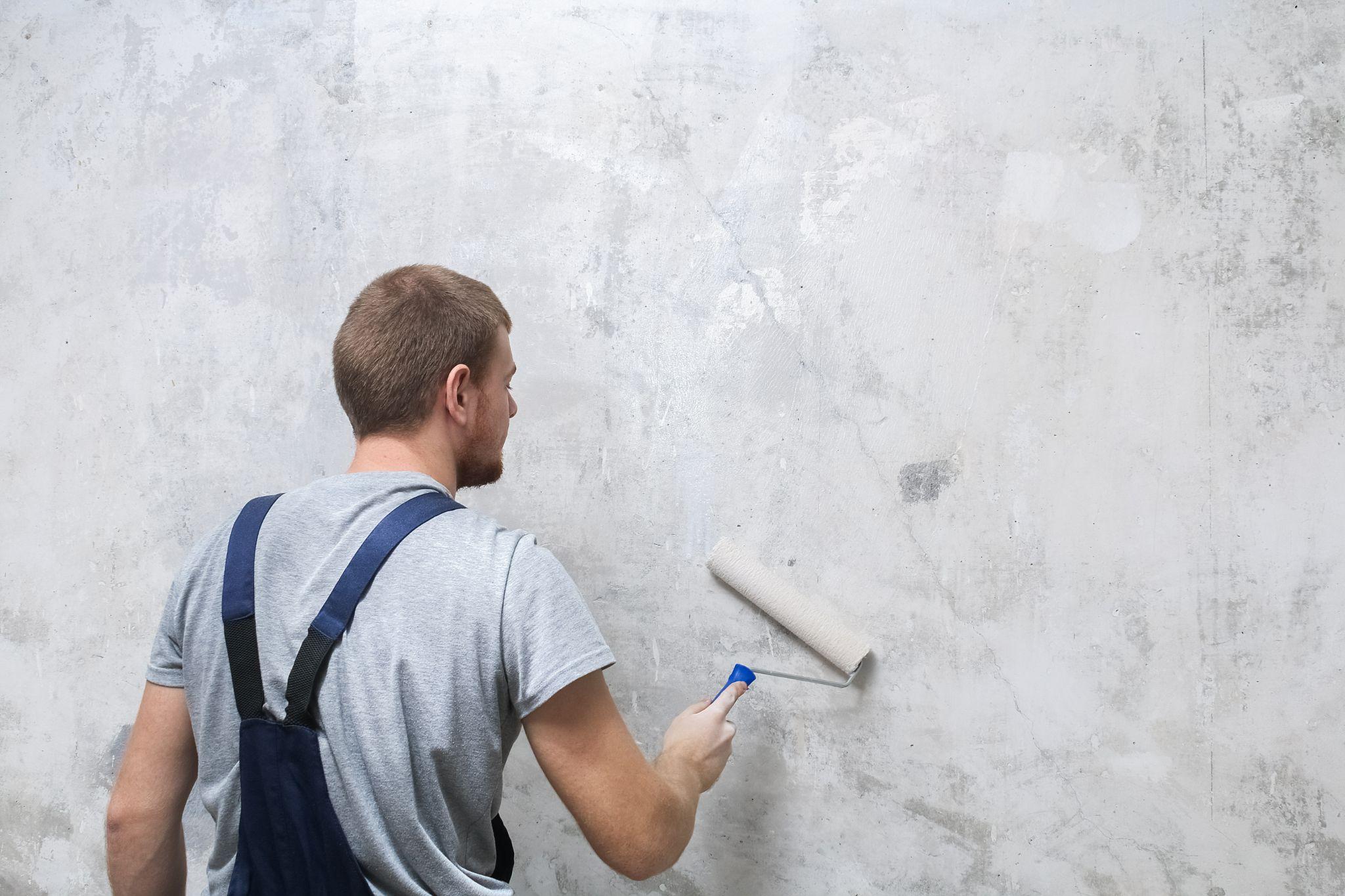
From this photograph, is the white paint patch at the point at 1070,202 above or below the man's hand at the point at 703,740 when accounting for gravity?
above

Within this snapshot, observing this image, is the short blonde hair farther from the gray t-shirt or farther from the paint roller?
the paint roller

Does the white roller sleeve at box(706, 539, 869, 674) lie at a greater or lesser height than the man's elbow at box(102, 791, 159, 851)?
greater

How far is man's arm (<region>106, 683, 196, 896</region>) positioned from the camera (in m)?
0.90

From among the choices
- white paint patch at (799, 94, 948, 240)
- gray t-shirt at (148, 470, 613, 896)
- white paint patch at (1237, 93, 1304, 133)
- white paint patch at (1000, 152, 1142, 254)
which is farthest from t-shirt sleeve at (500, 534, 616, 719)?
white paint patch at (1237, 93, 1304, 133)

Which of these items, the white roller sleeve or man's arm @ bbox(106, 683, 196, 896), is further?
the white roller sleeve

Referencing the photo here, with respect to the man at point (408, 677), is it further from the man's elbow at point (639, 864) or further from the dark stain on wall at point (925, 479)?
the dark stain on wall at point (925, 479)

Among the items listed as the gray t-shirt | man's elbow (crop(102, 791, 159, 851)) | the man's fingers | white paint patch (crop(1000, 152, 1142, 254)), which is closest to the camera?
the gray t-shirt

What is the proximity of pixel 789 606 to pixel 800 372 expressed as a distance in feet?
1.03

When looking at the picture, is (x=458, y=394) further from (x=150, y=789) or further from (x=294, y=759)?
(x=150, y=789)

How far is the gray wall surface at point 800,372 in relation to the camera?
45.2 inches

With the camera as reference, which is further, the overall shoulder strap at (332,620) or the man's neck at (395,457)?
the man's neck at (395,457)

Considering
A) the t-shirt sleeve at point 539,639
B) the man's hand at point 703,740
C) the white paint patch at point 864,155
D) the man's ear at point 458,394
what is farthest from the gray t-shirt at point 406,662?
the white paint patch at point 864,155

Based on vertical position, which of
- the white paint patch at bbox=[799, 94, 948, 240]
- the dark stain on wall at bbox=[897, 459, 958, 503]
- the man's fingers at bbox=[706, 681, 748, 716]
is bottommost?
the man's fingers at bbox=[706, 681, 748, 716]

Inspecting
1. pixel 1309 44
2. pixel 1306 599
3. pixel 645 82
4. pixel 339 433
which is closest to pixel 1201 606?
pixel 1306 599
